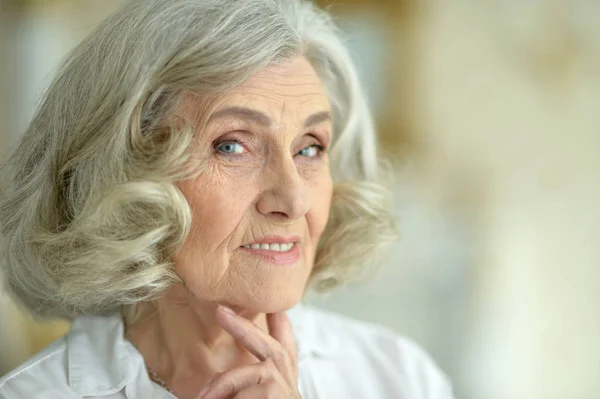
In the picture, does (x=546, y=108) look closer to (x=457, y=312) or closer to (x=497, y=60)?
(x=497, y=60)

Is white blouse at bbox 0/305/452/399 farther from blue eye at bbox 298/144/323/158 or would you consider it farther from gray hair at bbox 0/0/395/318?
blue eye at bbox 298/144/323/158

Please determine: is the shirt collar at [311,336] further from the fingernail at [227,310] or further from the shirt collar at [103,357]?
the fingernail at [227,310]

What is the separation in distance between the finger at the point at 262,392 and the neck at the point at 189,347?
0.60 feet

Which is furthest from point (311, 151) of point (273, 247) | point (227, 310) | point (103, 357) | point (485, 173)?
point (485, 173)

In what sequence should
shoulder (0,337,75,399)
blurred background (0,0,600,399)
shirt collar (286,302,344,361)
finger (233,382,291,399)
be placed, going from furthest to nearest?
blurred background (0,0,600,399) → shirt collar (286,302,344,361) → shoulder (0,337,75,399) → finger (233,382,291,399)

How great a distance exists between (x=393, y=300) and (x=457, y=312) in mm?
319

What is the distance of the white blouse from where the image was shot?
1.35 m

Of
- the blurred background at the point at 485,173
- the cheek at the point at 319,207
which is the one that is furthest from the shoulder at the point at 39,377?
the blurred background at the point at 485,173

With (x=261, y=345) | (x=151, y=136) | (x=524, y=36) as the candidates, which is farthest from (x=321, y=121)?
(x=524, y=36)

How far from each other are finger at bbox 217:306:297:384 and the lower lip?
0.37 ft

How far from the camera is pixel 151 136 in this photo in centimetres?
126

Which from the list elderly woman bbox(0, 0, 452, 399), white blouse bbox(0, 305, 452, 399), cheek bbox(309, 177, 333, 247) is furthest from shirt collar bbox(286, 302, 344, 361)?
cheek bbox(309, 177, 333, 247)

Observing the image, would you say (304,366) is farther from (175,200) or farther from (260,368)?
(175,200)

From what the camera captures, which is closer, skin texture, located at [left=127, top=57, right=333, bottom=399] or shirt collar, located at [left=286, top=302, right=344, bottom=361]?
skin texture, located at [left=127, top=57, right=333, bottom=399]
